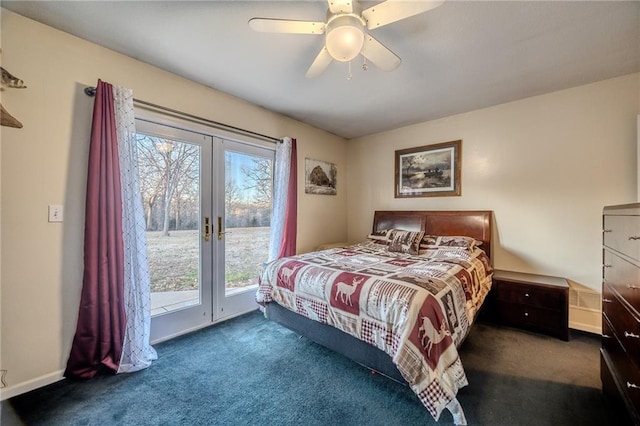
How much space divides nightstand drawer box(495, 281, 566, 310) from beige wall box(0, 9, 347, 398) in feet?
13.0

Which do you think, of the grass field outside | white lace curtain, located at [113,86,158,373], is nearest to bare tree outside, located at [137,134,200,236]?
the grass field outside

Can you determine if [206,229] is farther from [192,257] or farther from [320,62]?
[320,62]

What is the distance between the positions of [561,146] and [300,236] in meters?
3.31

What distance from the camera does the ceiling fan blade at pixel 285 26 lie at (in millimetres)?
1456

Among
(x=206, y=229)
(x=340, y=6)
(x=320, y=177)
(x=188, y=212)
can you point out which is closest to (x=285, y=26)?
(x=340, y=6)

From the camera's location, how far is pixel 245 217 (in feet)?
10.4

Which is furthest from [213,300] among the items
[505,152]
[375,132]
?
[505,152]

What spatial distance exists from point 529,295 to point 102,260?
3.92 m

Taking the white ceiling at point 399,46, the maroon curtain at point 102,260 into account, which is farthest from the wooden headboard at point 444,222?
the maroon curtain at point 102,260

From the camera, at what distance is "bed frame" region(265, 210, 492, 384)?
5.86 feet

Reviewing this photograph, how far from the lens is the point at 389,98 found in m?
2.98

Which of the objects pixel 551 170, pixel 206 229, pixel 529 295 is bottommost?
pixel 529 295

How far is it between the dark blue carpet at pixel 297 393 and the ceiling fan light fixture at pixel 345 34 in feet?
7.38

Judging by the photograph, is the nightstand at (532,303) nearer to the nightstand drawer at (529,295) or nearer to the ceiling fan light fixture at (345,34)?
the nightstand drawer at (529,295)
